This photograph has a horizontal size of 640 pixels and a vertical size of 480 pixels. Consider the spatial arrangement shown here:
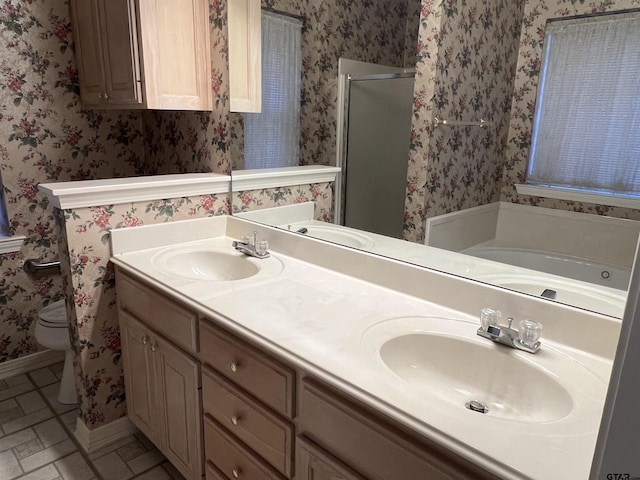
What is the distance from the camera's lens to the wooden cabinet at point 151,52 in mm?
1904

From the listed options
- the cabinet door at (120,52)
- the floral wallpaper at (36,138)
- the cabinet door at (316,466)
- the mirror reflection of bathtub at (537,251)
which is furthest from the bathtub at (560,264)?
the floral wallpaper at (36,138)

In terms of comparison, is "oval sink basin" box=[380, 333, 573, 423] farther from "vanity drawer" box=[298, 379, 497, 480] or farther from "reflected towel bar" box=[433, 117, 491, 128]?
"reflected towel bar" box=[433, 117, 491, 128]

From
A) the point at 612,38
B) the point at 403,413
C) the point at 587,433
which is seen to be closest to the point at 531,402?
the point at 587,433

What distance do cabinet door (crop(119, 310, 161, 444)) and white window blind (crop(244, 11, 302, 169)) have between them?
87 centimetres

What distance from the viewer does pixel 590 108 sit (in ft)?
3.62

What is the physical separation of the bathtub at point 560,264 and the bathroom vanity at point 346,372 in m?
0.10

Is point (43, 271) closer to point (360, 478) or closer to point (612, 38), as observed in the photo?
point (360, 478)

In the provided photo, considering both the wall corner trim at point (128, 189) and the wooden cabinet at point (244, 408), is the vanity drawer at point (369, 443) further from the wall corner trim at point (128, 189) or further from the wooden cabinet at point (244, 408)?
the wall corner trim at point (128, 189)

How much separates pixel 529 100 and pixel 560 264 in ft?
1.45

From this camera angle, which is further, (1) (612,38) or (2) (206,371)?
(2) (206,371)

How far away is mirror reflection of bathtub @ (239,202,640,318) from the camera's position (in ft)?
3.66

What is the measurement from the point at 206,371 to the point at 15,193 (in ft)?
5.54

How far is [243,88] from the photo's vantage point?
2018 mm

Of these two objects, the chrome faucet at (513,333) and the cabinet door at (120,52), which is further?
the cabinet door at (120,52)
